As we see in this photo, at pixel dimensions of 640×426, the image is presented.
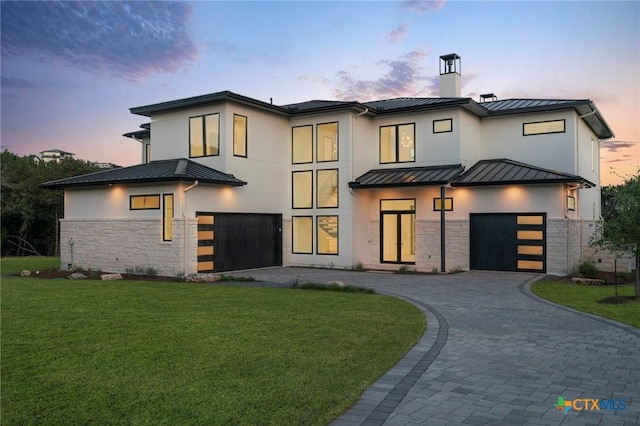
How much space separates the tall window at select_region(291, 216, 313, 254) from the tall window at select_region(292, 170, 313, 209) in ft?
1.85

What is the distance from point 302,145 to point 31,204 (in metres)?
19.0

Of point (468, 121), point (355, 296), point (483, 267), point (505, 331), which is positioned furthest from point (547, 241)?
point (505, 331)

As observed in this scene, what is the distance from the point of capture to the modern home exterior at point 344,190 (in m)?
18.1

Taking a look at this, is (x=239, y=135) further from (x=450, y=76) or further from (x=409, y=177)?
(x=450, y=76)

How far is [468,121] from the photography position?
20547 mm

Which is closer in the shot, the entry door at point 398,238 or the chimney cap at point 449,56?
the entry door at point 398,238

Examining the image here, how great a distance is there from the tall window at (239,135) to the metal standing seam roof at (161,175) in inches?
46.1

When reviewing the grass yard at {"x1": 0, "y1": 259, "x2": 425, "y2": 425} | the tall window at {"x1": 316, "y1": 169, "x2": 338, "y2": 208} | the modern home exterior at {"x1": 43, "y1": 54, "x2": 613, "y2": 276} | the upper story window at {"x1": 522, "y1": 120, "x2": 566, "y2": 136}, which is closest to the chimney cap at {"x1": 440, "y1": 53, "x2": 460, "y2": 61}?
the modern home exterior at {"x1": 43, "y1": 54, "x2": 613, "y2": 276}

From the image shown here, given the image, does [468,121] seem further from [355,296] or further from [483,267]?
[355,296]

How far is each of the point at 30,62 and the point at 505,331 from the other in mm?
15288

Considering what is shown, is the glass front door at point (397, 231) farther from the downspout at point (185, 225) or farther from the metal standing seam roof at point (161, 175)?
the downspout at point (185, 225)

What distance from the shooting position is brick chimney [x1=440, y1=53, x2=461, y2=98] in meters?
23.5

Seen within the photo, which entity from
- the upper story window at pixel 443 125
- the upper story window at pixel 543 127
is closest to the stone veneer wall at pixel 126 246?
the upper story window at pixel 443 125

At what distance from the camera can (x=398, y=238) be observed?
68.6ft
